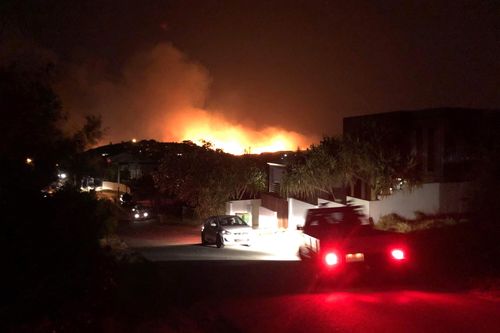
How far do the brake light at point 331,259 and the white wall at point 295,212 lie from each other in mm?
19467

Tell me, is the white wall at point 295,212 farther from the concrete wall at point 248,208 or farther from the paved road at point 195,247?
the concrete wall at point 248,208

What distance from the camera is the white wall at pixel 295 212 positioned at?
32.0 metres

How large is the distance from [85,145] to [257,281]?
566 cm

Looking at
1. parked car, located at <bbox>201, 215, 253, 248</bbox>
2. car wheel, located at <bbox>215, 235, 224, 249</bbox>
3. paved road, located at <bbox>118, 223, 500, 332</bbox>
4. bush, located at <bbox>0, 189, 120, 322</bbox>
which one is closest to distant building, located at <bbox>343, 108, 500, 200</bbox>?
parked car, located at <bbox>201, 215, 253, 248</bbox>

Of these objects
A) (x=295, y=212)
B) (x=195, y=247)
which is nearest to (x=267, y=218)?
(x=295, y=212)

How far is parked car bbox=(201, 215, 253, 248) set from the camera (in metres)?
27.0

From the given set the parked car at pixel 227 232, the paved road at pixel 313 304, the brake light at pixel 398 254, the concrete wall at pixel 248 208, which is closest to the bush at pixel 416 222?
the parked car at pixel 227 232

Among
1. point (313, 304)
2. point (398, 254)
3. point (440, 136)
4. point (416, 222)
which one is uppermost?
point (440, 136)

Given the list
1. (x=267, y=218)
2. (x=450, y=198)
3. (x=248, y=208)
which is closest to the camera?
(x=450, y=198)

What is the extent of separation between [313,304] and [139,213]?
44926 mm

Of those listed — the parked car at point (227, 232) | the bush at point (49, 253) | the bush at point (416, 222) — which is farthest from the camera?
the parked car at point (227, 232)

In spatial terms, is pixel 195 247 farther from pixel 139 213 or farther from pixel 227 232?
pixel 139 213

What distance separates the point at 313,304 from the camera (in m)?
9.89

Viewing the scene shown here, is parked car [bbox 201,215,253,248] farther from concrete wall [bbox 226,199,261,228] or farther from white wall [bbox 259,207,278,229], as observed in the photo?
concrete wall [bbox 226,199,261,228]
